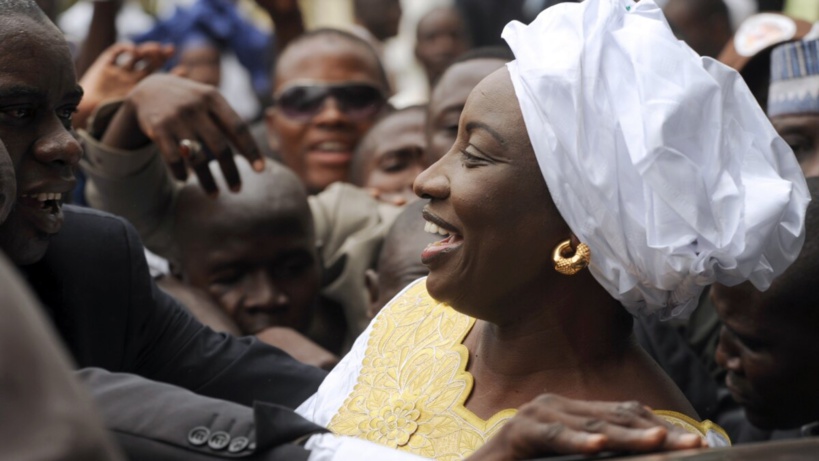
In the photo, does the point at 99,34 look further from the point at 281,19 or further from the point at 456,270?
the point at 456,270

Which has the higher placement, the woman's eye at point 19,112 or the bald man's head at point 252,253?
the woman's eye at point 19,112

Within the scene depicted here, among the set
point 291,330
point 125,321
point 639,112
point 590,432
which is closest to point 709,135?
point 639,112

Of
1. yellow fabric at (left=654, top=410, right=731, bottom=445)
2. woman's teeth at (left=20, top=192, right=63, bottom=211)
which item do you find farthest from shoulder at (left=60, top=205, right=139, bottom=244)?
yellow fabric at (left=654, top=410, right=731, bottom=445)

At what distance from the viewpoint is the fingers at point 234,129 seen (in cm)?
446

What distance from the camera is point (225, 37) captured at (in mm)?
8000

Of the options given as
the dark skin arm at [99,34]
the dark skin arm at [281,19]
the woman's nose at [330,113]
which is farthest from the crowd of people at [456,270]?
the dark skin arm at [281,19]

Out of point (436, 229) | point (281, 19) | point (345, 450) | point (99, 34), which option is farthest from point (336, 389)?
point (281, 19)

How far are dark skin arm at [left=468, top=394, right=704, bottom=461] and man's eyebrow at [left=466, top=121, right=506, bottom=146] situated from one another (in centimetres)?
70

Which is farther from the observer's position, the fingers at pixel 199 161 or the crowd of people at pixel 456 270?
the fingers at pixel 199 161

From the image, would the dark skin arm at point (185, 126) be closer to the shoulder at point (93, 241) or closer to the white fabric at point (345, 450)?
the shoulder at point (93, 241)

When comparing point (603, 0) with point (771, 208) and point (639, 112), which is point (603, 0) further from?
point (771, 208)

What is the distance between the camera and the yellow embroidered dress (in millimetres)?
2719

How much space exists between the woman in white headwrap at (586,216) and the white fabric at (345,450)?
33 cm

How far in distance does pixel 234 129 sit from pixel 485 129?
6.15ft
